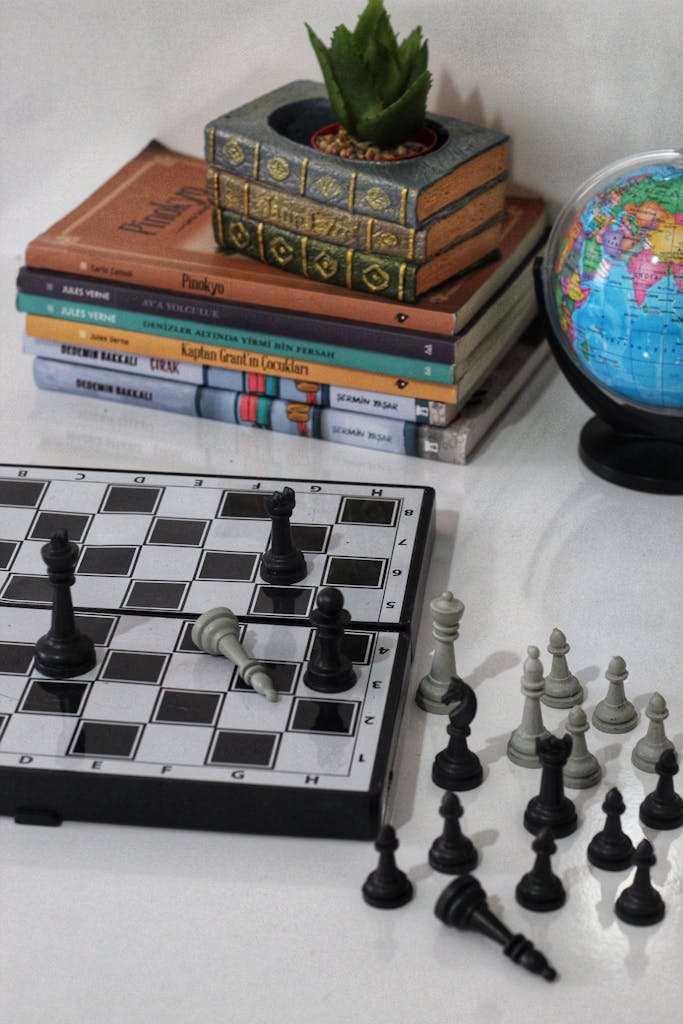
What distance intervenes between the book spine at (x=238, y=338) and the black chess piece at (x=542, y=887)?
0.83 metres

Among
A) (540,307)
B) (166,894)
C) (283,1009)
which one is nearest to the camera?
(283,1009)

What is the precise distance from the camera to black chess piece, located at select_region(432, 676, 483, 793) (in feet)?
5.07

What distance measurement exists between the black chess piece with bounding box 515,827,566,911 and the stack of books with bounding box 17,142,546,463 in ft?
2.70

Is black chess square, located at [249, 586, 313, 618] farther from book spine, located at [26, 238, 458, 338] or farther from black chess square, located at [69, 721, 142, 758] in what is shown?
book spine, located at [26, 238, 458, 338]

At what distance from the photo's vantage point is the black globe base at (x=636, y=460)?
204 centimetres

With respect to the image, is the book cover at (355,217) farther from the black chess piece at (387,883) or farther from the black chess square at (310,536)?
the black chess piece at (387,883)

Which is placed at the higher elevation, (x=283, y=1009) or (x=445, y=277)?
(x=445, y=277)

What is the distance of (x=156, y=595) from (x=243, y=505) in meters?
0.21

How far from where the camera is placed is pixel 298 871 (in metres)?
1.46

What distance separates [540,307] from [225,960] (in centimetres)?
106

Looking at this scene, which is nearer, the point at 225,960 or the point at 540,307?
the point at 225,960

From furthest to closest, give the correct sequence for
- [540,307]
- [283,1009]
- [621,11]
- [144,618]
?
[621,11]
[540,307]
[144,618]
[283,1009]

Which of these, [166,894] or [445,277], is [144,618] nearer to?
[166,894]

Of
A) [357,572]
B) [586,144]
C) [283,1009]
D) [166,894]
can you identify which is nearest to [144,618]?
[357,572]
